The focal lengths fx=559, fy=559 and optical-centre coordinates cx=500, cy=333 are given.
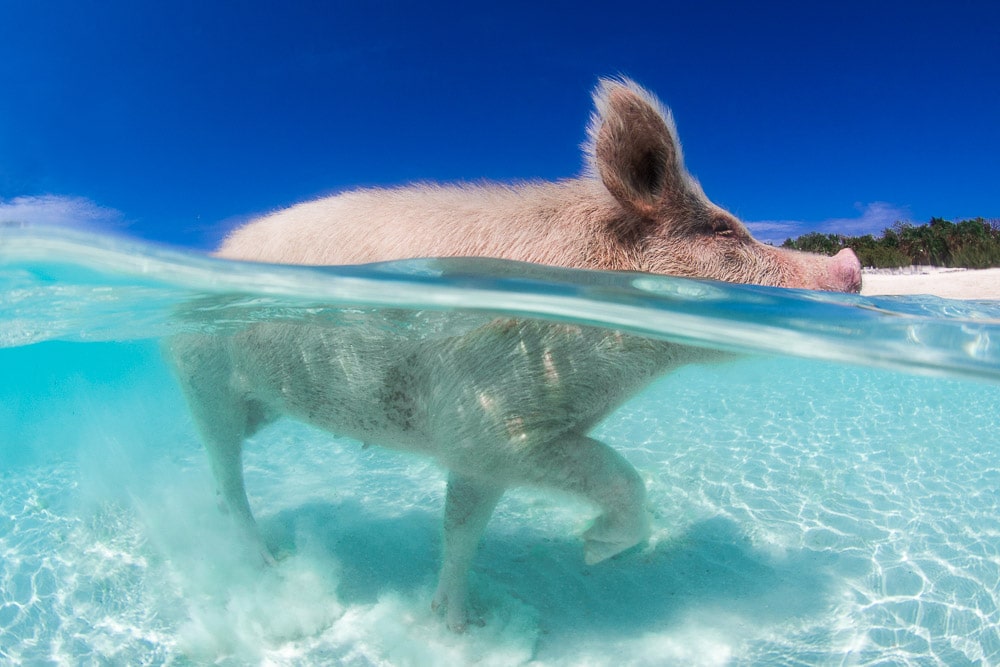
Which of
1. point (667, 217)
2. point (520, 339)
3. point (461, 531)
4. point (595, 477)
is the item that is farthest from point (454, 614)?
point (667, 217)

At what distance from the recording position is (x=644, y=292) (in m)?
3.51

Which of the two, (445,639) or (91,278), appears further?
(91,278)

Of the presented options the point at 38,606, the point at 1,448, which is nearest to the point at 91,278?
the point at 38,606

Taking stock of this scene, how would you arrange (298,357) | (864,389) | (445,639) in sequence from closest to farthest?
1. (298,357)
2. (445,639)
3. (864,389)

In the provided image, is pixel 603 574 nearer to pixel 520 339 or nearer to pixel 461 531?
pixel 461 531

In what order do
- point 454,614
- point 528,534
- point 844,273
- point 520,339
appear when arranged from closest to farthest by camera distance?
point 520,339 < point 844,273 < point 454,614 < point 528,534

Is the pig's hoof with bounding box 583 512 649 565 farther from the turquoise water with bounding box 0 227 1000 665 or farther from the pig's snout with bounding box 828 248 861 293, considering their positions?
the pig's snout with bounding box 828 248 861 293

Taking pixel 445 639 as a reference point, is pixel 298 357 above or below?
above

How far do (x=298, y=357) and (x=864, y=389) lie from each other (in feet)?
39.3

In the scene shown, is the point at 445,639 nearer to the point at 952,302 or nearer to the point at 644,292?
the point at 644,292

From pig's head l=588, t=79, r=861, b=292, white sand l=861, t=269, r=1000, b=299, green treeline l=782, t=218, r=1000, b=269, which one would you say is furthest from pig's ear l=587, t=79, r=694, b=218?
green treeline l=782, t=218, r=1000, b=269

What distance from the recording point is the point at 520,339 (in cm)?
317

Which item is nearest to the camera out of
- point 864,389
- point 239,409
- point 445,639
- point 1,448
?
point 445,639

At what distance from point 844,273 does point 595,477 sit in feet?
6.30
